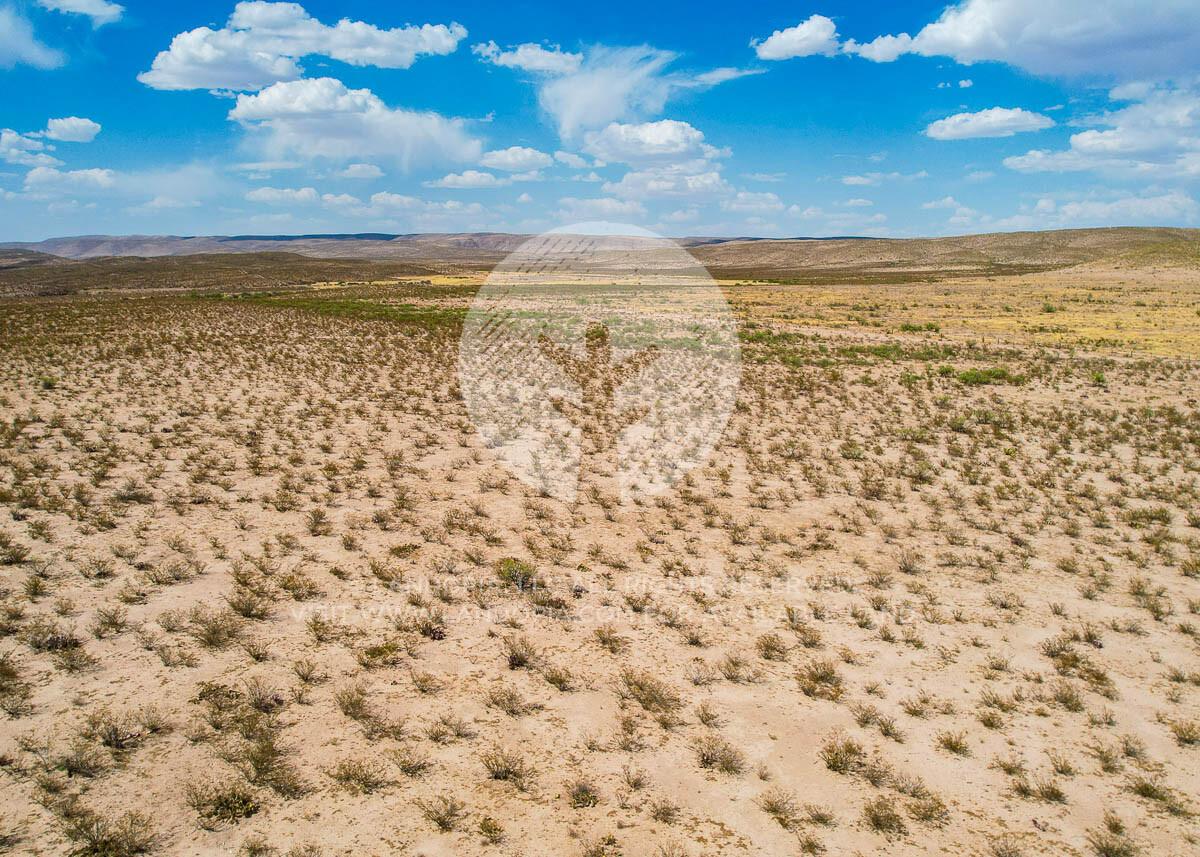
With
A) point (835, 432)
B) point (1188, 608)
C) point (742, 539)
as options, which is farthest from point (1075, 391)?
point (742, 539)

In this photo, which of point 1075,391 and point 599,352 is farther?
point 599,352

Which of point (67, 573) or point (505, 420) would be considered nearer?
point (67, 573)

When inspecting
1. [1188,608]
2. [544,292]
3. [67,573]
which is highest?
[544,292]

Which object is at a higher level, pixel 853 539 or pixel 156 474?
pixel 156 474

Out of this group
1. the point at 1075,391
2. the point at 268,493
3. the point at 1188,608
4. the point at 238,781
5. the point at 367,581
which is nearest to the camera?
the point at 238,781

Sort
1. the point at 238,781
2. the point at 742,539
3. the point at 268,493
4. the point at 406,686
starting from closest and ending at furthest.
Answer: the point at 238,781 → the point at 406,686 → the point at 742,539 → the point at 268,493

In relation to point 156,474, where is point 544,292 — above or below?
above

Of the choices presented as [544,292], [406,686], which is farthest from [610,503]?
[544,292]

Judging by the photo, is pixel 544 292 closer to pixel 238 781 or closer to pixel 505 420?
pixel 505 420

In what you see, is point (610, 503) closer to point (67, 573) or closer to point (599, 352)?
point (67, 573)
